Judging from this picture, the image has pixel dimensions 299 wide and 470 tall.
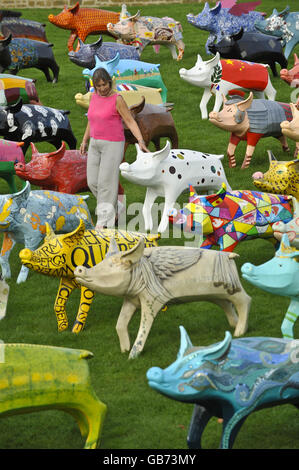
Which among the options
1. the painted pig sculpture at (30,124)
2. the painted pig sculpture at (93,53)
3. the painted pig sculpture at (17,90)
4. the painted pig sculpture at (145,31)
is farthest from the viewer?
the painted pig sculpture at (145,31)

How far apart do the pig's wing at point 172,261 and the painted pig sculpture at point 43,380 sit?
5.85 ft

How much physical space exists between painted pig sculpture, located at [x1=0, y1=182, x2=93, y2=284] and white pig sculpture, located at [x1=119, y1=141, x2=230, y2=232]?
75 centimetres

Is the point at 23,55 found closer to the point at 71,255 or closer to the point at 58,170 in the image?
the point at 58,170

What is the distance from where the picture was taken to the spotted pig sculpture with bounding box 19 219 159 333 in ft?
27.7

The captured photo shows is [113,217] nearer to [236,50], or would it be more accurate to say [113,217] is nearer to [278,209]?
[278,209]

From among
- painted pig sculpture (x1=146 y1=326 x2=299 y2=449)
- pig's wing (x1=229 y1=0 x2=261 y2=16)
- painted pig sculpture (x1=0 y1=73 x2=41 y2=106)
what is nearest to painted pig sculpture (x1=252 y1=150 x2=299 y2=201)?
painted pig sculpture (x1=146 y1=326 x2=299 y2=449)

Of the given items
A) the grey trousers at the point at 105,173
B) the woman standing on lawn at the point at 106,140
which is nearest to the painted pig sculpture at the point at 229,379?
the woman standing on lawn at the point at 106,140

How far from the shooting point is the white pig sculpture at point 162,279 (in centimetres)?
793

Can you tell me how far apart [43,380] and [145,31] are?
12.4 m

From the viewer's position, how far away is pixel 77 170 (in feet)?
37.8

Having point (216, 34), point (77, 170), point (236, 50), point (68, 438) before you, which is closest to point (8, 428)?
point (68, 438)

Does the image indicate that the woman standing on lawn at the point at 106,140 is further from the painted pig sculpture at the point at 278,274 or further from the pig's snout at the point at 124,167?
the painted pig sculpture at the point at 278,274

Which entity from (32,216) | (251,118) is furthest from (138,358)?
(251,118)

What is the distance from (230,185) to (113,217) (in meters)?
2.57
